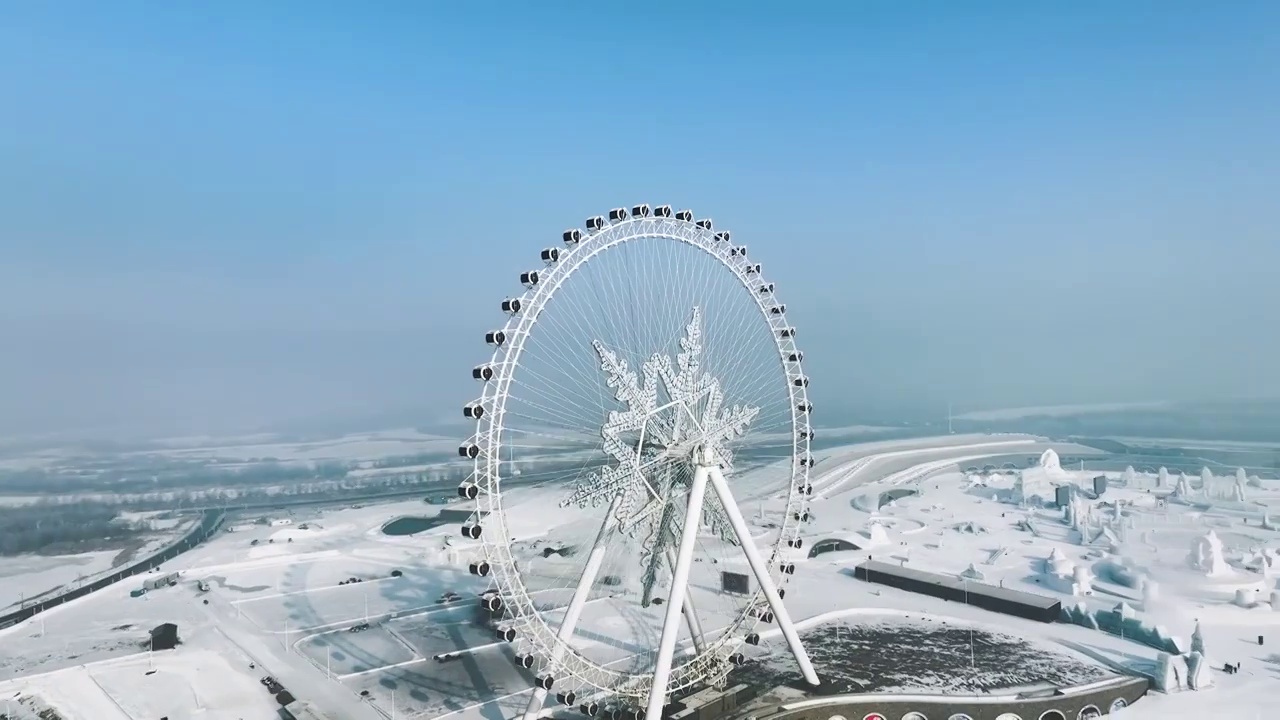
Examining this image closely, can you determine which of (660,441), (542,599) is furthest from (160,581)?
(660,441)

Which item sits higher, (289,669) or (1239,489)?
(1239,489)

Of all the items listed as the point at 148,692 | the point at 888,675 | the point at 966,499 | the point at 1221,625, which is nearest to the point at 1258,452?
the point at 966,499

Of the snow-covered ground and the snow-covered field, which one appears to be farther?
the snow-covered ground

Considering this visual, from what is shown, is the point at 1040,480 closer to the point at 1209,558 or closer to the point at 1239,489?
the point at 1239,489

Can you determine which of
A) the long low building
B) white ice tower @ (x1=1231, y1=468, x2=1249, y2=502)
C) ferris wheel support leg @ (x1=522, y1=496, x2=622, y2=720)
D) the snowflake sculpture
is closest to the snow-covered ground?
ferris wheel support leg @ (x1=522, y1=496, x2=622, y2=720)

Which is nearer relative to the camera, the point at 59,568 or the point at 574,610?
the point at 574,610

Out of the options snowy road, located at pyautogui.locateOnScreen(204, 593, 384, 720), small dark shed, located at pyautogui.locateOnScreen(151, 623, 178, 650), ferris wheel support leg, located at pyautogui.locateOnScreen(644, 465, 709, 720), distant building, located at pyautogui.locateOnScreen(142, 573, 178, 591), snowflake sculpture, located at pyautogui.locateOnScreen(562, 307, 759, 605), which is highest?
snowflake sculpture, located at pyautogui.locateOnScreen(562, 307, 759, 605)

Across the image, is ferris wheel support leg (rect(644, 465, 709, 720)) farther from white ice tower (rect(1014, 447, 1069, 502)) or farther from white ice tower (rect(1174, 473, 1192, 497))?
white ice tower (rect(1174, 473, 1192, 497))

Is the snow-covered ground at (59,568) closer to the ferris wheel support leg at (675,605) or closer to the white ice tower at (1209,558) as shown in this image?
the ferris wheel support leg at (675,605)
